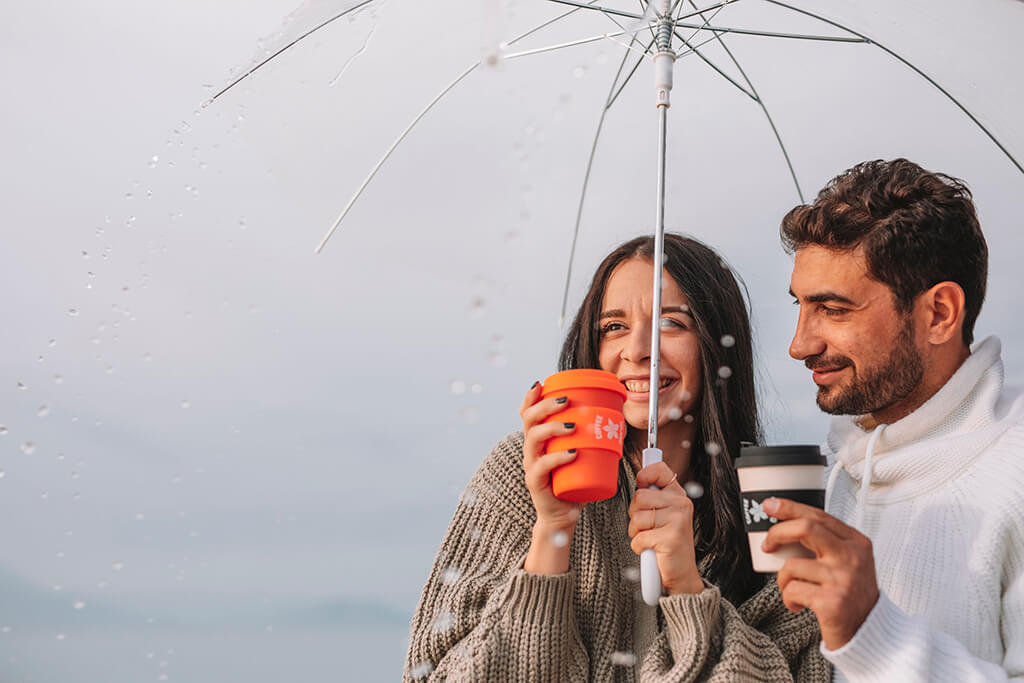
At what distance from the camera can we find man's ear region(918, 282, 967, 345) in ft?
7.59

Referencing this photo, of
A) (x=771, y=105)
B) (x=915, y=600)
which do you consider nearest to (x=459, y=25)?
(x=771, y=105)

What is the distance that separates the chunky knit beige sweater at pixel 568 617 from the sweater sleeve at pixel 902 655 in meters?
0.31

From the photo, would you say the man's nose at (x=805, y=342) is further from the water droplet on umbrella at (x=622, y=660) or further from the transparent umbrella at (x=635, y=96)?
the water droplet on umbrella at (x=622, y=660)

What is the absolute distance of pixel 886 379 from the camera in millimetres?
2260

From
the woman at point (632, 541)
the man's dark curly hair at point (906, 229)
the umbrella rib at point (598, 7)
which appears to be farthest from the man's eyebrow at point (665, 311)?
the umbrella rib at point (598, 7)

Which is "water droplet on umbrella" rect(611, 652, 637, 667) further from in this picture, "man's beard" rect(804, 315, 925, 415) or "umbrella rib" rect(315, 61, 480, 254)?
"umbrella rib" rect(315, 61, 480, 254)

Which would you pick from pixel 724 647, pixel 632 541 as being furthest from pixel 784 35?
pixel 724 647

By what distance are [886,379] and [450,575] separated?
1262 millimetres

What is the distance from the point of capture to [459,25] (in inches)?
101

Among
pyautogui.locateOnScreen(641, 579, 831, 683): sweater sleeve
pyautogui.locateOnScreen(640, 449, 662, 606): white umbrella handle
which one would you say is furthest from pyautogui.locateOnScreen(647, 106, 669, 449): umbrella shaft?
pyautogui.locateOnScreen(641, 579, 831, 683): sweater sleeve

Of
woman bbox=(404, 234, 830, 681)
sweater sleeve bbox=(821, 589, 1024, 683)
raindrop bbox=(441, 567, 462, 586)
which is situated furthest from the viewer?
raindrop bbox=(441, 567, 462, 586)

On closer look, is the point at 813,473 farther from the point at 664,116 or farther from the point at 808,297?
the point at 664,116

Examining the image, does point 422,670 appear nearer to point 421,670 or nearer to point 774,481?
point 421,670

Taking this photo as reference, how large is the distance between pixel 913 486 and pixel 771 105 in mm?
1282
